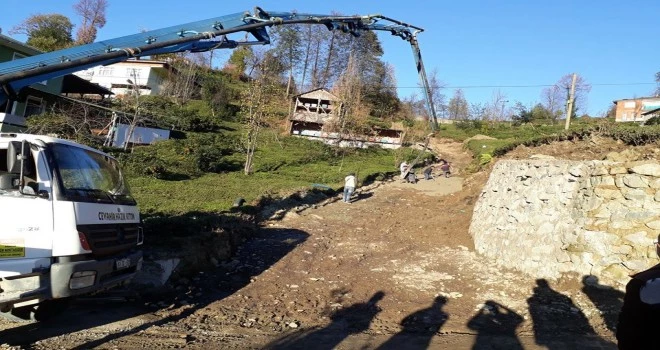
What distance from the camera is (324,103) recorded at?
50844 millimetres

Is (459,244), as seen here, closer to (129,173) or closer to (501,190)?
(501,190)

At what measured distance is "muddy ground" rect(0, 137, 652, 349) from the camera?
6254 mm

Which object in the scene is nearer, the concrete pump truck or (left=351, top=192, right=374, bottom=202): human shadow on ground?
the concrete pump truck

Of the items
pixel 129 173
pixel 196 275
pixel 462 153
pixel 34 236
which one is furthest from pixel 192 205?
pixel 462 153

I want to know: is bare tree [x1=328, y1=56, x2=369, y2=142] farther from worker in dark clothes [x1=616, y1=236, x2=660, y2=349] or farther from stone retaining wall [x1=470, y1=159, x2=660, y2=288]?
worker in dark clothes [x1=616, y1=236, x2=660, y2=349]

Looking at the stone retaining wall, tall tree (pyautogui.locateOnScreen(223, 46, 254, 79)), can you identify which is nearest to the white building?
tall tree (pyautogui.locateOnScreen(223, 46, 254, 79))

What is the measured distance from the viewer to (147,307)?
733 cm

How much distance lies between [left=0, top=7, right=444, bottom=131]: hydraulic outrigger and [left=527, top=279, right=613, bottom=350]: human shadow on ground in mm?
7762

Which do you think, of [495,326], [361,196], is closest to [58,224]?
[495,326]

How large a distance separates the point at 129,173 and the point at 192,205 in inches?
303

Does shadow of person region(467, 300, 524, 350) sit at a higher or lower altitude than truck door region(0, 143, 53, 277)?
lower

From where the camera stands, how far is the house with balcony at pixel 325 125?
141ft

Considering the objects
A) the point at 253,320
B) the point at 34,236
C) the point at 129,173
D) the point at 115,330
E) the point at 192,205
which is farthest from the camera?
the point at 129,173

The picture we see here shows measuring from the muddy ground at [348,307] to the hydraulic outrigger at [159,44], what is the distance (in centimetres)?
365
